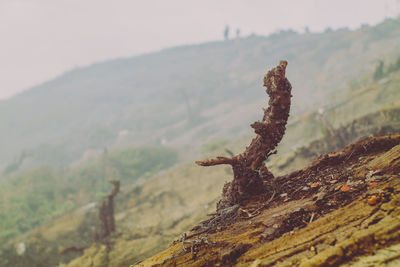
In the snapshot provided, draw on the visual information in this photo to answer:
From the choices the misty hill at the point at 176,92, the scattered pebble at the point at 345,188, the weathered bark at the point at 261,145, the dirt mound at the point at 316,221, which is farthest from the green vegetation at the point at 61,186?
the scattered pebble at the point at 345,188

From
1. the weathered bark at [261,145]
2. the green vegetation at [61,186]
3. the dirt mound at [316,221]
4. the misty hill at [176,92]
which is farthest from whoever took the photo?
the misty hill at [176,92]

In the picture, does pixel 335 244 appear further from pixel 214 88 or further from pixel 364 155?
pixel 214 88

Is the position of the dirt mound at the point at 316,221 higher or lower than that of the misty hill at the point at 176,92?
lower

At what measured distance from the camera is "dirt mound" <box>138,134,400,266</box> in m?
1.39

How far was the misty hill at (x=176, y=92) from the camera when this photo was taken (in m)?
31.0

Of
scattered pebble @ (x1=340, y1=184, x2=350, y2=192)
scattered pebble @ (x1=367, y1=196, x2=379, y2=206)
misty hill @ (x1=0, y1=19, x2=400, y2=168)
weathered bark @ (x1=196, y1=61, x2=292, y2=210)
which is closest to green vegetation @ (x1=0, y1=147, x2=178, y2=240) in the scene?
misty hill @ (x1=0, y1=19, x2=400, y2=168)

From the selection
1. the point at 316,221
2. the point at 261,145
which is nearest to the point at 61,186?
the point at 261,145

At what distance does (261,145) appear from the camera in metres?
Result: 2.38

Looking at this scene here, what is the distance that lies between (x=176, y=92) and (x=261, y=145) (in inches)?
1789

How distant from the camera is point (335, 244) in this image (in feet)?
4.72

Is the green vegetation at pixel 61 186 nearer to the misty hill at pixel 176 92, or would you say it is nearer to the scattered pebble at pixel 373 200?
the misty hill at pixel 176 92

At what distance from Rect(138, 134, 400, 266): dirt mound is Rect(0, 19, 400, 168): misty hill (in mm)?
21718

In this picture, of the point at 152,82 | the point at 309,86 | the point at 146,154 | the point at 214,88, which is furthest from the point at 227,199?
the point at 152,82

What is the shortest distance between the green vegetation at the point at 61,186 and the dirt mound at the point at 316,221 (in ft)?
33.2
